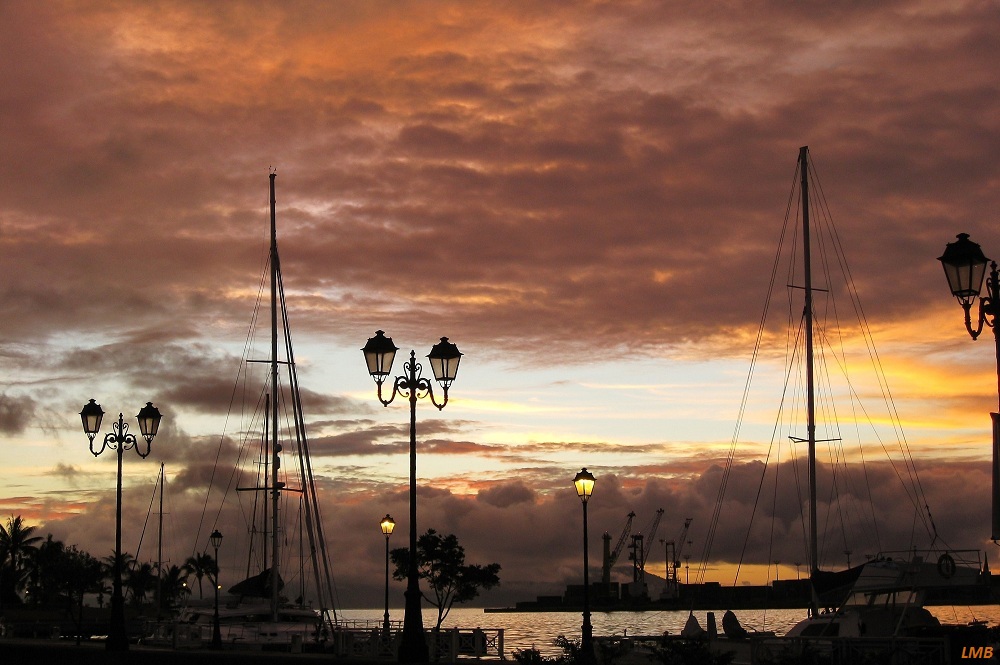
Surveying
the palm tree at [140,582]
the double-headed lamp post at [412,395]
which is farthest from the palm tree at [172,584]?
the double-headed lamp post at [412,395]

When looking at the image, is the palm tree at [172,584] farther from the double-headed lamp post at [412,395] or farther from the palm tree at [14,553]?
the double-headed lamp post at [412,395]

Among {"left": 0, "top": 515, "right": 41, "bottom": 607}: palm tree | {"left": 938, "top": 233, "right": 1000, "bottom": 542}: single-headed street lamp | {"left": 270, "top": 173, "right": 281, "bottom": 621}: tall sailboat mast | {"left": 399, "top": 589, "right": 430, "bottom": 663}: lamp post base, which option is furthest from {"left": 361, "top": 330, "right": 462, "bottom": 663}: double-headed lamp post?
{"left": 0, "top": 515, "right": 41, "bottom": 607}: palm tree

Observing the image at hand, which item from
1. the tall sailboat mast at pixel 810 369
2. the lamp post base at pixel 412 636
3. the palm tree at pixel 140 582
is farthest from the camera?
the palm tree at pixel 140 582

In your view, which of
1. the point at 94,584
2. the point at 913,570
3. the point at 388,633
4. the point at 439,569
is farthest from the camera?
the point at 94,584

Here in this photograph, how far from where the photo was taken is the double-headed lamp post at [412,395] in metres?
23.6

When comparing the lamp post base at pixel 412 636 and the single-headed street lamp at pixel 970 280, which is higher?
the single-headed street lamp at pixel 970 280

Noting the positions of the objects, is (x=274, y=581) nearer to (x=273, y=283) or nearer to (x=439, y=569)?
(x=273, y=283)

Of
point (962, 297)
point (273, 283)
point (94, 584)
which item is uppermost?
point (273, 283)

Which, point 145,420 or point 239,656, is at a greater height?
point 145,420

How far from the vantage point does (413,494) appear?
24969mm

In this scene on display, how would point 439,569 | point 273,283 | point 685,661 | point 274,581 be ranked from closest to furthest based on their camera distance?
1. point 685,661
2. point 274,581
3. point 273,283
4. point 439,569

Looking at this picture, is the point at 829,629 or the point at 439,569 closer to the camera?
the point at 829,629

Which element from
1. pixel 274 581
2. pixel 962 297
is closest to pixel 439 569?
pixel 274 581

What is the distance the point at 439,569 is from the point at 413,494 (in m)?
47.8
